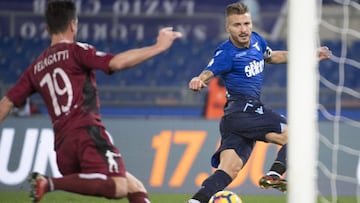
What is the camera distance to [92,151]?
635cm

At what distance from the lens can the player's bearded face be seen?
25.3 ft

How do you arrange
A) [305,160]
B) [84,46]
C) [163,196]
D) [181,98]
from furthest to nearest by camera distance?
[181,98], [163,196], [84,46], [305,160]

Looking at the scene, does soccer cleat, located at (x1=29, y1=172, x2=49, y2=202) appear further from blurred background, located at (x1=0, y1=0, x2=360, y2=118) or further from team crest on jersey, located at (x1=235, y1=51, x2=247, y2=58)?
blurred background, located at (x1=0, y1=0, x2=360, y2=118)

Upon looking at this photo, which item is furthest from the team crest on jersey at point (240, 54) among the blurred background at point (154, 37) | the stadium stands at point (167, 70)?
the stadium stands at point (167, 70)

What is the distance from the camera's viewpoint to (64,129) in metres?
6.38

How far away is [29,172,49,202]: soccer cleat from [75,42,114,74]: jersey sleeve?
0.76 metres

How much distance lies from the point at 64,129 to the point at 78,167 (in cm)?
29

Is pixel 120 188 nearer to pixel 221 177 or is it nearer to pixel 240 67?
pixel 221 177

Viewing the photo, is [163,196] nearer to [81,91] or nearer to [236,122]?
[236,122]

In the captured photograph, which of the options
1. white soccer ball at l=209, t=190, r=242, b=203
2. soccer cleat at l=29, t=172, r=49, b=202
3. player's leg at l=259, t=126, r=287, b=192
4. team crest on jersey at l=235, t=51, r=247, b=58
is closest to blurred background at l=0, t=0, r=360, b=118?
player's leg at l=259, t=126, r=287, b=192

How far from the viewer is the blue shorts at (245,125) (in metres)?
7.79

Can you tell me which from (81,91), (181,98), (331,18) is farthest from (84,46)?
(331,18)

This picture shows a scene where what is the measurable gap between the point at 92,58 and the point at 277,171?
2215 mm

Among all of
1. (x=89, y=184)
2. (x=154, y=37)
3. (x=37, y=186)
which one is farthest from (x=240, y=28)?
(x=154, y=37)
